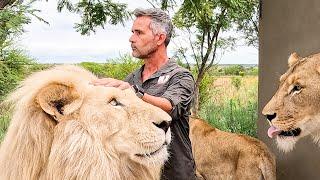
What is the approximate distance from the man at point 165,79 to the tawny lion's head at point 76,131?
2.34 ft

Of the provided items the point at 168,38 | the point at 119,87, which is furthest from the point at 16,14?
the point at 119,87

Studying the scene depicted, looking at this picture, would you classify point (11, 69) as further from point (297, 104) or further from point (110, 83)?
point (110, 83)

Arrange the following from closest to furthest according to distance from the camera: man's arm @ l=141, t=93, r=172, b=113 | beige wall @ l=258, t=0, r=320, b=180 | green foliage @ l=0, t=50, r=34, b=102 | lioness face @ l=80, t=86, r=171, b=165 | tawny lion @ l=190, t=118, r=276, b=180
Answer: lioness face @ l=80, t=86, r=171, b=165 → man's arm @ l=141, t=93, r=172, b=113 → green foliage @ l=0, t=50, r=34, b=102 → beige wall @ l=258, t=0, r=320, b=180 → tawny lion @ l=190, t=118, r=276, b=180

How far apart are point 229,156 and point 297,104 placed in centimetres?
269

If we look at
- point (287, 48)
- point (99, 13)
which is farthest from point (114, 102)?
point (99, 13)

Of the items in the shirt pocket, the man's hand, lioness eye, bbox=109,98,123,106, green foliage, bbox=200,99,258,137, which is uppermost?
the man's hand

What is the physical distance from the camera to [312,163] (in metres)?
5.79

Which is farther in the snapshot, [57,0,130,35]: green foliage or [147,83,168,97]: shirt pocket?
[57,0,130,35]: green foliage

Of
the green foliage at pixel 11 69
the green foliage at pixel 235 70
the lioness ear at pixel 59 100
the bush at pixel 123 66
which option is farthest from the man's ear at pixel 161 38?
the green foliage at pixel 235 70

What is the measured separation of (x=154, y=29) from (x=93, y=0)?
17.2 ft

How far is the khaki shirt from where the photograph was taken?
289 cm

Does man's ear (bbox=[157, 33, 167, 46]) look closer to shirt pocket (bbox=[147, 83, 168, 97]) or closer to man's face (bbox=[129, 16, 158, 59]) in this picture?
man's face (bbox=[129, 16, 158, 59])

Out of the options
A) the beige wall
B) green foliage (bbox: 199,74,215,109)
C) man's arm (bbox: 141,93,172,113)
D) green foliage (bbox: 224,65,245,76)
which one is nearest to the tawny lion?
the beige wall

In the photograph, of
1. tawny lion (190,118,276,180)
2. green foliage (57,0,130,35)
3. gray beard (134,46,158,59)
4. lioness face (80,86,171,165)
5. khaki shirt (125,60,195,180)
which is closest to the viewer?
lioness face (80,86,171,165)
